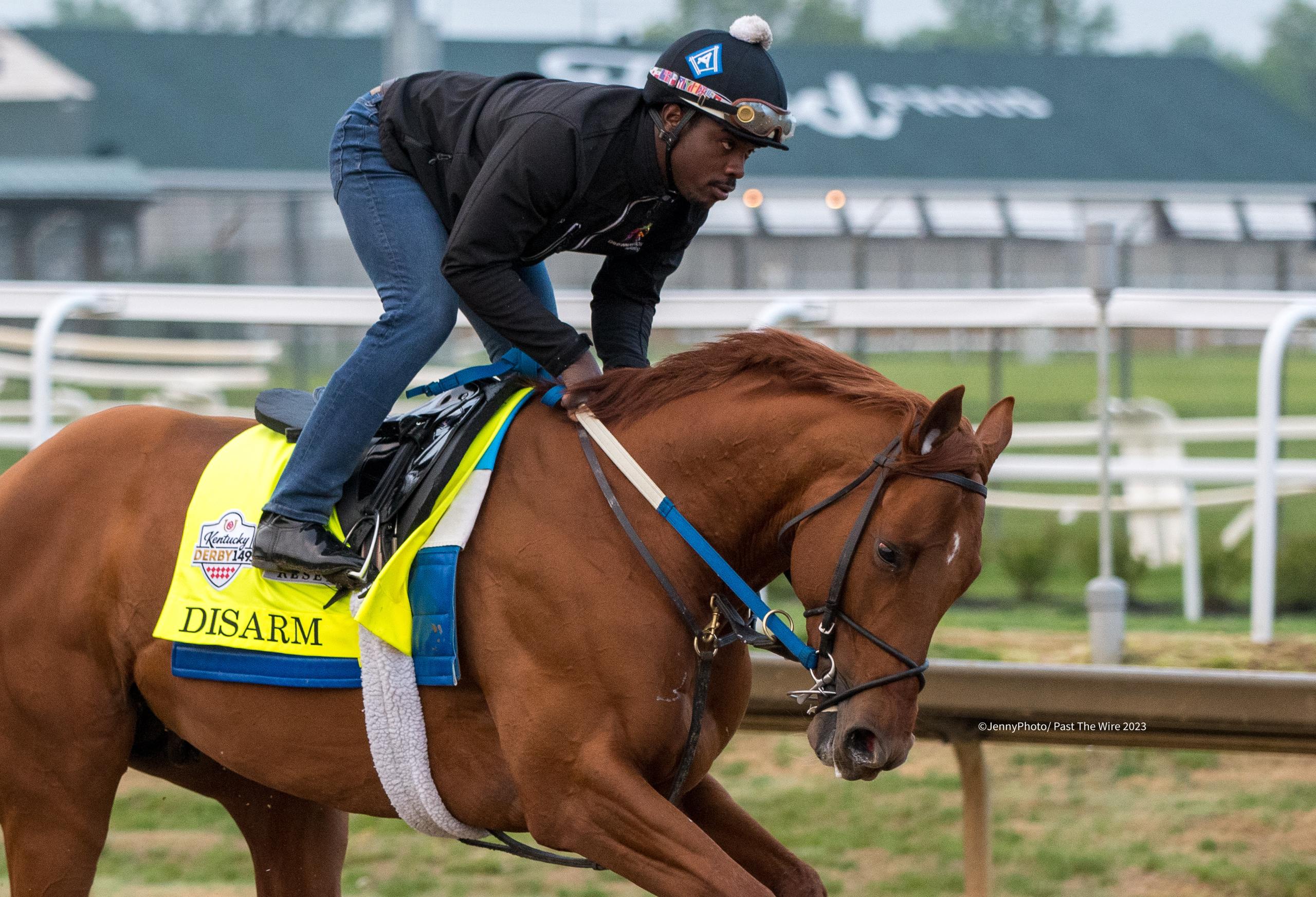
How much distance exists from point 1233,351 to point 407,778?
15.3 m

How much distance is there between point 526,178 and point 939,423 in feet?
3.22

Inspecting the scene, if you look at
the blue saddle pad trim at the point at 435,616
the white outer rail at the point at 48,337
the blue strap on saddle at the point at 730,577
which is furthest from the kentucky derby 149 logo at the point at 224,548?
the white outer rail at the point at 48,337

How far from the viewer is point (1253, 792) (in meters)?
5.46

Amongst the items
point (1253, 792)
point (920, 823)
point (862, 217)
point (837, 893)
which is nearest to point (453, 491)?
point (837, 893)

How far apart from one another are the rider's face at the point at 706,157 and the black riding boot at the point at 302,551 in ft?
3.57

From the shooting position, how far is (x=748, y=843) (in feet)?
10.8

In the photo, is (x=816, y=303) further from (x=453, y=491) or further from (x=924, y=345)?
(x=924, y=345)

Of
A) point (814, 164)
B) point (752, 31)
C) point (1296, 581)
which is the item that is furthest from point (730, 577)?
point (814, 164)

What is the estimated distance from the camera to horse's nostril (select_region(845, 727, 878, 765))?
9.25ft

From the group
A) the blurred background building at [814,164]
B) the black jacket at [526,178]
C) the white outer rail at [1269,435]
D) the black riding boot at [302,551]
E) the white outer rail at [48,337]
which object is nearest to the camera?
the black jacket at [526,178]

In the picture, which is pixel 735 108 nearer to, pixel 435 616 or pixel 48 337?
pixel 435 616

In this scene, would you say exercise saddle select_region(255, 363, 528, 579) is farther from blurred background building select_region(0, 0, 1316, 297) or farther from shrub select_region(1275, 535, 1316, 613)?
blurred background building select_region(0, 0, 1316, 297)

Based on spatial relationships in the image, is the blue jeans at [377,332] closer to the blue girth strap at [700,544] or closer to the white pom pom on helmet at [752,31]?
the blue girth strap at [700,544]

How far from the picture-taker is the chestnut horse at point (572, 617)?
285cm
